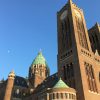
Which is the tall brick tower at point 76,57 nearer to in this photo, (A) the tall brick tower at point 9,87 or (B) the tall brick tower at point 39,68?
(A) the tall brick tower at point 9,87

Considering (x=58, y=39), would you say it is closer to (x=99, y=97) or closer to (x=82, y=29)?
(x=82, y=29)

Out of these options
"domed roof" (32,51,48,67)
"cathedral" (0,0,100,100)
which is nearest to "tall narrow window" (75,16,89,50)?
"cathedral" (0,0,100,100)

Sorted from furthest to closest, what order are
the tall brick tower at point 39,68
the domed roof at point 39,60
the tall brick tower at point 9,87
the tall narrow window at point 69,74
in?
1. the domed roof at point 39,60
2. the tall brick tower at point 39,68
3. the tall brick tower at point 9,87
4. the tall narrow window at point 69,74

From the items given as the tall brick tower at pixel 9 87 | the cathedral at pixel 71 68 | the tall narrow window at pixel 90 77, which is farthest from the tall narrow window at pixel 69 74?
the tall brick tower at pixel 9 87

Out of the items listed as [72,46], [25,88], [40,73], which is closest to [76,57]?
[72,46]

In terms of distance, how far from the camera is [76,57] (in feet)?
141

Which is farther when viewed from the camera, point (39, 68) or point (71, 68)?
point (39, 68)

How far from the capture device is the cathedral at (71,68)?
127 feet

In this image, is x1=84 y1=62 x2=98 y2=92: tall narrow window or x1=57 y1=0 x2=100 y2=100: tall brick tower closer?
x1=57 y1=0 x2=100 y2=100: tall brick tower

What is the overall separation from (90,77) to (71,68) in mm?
4326

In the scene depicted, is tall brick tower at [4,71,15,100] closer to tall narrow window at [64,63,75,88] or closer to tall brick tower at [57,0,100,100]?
tall brick tower at [57,0,100,100]

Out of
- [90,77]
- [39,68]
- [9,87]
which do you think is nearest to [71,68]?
[90,77]

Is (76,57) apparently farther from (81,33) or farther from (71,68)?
(81,33)

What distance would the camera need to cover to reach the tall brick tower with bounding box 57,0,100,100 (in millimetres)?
39812
